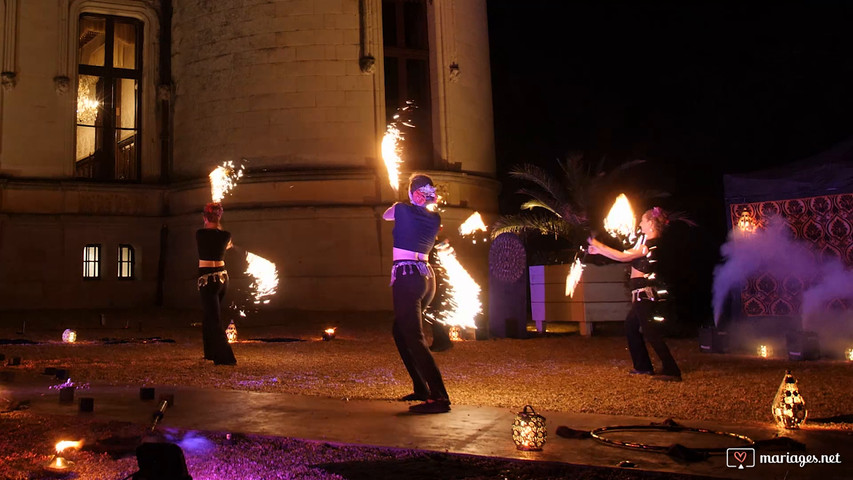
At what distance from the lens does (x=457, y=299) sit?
1512 centimetres

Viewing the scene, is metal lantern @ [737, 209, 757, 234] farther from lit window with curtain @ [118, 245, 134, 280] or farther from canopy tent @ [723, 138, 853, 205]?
lit window with curtain @ [118, 245, 134, 280]

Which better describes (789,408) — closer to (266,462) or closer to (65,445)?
(266,462)

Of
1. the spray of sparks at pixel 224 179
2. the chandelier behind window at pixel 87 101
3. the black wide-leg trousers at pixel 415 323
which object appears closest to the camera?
the black wide-leg trousers at pixel 415 323

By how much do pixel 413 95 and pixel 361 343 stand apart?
10.2 m

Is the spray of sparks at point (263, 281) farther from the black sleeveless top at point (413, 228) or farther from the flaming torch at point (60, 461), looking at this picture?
the flaming torch at point (60, 461)

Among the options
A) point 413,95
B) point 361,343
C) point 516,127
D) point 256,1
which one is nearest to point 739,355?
point 361,343

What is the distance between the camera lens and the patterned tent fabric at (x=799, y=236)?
12688mm

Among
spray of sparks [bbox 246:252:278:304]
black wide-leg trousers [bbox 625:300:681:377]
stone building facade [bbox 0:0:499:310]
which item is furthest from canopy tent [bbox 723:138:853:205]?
spray of sparks [bbox 246:252:278:304]

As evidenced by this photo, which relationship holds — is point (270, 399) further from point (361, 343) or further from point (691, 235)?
point (691, 235)

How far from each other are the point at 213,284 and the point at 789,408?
760 centimetres

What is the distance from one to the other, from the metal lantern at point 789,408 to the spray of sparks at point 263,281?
1650cm

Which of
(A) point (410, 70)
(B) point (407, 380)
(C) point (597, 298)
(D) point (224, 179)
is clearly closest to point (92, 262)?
(D) point (224, 179)

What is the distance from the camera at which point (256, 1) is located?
2211 centimetres

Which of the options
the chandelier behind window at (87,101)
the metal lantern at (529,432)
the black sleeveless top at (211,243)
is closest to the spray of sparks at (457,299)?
the black sleeveless top at (211,243)
